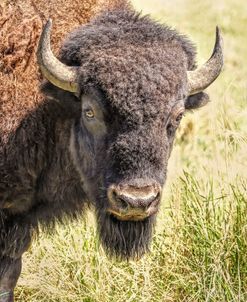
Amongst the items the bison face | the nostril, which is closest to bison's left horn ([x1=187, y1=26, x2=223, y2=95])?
the bison face

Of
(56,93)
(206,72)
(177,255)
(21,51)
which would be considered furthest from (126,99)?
(177,255)

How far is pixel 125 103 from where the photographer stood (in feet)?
21.7

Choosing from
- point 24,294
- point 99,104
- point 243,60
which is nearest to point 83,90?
point 99,104

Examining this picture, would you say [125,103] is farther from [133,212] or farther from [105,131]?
[133,212]

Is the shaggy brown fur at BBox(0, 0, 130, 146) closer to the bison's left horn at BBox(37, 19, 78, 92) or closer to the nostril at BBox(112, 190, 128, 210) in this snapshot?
the bison's left horn at BBox(37, 19, 78, 92)

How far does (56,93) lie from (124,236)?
4.06ft

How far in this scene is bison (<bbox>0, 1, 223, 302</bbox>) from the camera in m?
6.63

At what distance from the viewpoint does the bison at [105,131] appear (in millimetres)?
6629

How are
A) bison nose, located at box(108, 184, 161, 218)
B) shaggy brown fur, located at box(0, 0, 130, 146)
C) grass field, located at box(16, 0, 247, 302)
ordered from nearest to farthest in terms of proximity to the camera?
1. bison nose, located at box(108, 184, 161, 218)
2. shaggy brown fur, located at box(0, 0, 130, 146)
3. grass field, located at box(16, 0, 247, 302)

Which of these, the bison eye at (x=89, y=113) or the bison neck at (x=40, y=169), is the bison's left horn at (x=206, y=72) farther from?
the bison neck at (x=40, y=169)

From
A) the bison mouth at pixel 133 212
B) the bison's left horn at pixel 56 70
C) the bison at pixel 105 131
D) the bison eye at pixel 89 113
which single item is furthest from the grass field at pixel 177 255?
the bison's left horn at pixel 56 70

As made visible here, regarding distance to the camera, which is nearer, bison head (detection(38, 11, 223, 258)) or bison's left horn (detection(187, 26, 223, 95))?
bison head (detection(38, 11, 223, 258))

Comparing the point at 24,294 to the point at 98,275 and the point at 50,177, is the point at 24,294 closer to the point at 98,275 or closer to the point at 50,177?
the point at 98,275

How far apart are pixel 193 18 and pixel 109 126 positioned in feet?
67.8
